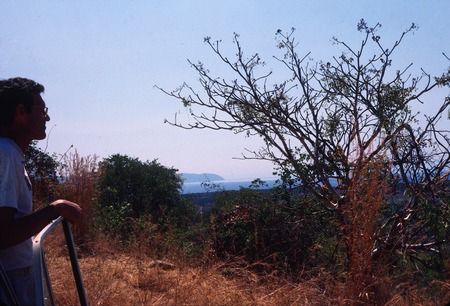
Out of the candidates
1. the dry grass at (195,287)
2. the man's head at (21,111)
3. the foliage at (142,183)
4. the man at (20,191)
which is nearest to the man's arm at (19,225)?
the man at (20,191)

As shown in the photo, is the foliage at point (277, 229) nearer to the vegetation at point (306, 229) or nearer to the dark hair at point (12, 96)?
the vegetation at point (306, 229)

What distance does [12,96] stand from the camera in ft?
6.70

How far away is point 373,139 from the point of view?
4.83 meters

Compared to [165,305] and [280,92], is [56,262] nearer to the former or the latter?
[165,305]

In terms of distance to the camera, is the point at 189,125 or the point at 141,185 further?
the point at 141,185

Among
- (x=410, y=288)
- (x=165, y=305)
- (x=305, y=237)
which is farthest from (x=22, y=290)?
(x=305, y=237)

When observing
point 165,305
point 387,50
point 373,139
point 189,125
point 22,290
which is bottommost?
point 165,305

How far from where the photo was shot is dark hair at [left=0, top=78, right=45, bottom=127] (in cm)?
202

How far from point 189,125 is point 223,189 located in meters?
1.93

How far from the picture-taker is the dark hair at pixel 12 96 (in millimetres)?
2018

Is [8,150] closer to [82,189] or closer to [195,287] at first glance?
[195,287]

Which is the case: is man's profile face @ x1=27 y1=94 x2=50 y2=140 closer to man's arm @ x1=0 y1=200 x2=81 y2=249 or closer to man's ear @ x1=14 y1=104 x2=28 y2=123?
man's ear @ x1=14 y1=104 x2=28 y2=123

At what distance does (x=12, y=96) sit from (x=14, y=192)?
1.40 feet

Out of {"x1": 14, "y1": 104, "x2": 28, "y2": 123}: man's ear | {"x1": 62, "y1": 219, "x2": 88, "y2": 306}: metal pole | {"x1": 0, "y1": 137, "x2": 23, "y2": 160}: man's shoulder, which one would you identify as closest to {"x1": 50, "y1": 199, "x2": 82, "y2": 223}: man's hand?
{"x1": 62, "y1": 219, "x2": 88, "y2": 306}: metal pole
